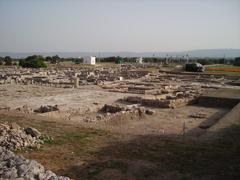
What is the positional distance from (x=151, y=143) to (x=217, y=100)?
13.2 meters

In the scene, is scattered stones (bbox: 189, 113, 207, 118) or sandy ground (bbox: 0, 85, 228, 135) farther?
scattered stones (bbox: 189, 113, 207, 118)

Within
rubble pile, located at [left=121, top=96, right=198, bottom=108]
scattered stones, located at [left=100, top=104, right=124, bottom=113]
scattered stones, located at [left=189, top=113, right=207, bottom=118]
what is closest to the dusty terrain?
scattered stones, located at [left=189, top=113, right=207, bottom=118]

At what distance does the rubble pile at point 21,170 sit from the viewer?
237 inches

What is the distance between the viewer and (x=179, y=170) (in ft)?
27.0

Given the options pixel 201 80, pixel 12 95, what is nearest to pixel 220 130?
pixel 12 95

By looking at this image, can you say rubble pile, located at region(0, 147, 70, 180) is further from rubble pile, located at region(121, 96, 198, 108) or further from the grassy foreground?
rubble pile, located at region(121, 96, 198, 108)

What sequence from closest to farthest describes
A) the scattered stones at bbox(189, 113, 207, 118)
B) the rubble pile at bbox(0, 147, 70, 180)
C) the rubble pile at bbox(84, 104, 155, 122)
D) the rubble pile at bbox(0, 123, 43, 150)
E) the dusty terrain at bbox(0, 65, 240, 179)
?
the rubble pile at bbox(0, 147, 70, 180)
the dusty terrain at bbox(0, 65, 240, 179)
the rubble pile at bbox(0, 123, 43, 150)
the rubble pile at bbox(84, 104, 155, 122)
the scattered stones at bbox(189, 113, 207, 118)

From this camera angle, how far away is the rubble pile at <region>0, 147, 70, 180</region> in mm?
6012

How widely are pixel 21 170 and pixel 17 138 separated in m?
3.86

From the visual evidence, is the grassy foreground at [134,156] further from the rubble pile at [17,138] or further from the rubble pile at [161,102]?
the rubble pile at [161,102]

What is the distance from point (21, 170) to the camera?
6.22 m

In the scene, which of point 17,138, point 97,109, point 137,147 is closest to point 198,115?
point 97,109

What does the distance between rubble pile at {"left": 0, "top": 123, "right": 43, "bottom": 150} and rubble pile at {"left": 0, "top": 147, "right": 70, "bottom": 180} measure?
2.84m

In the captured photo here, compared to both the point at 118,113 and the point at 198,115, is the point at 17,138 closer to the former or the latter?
the point at 118,113
